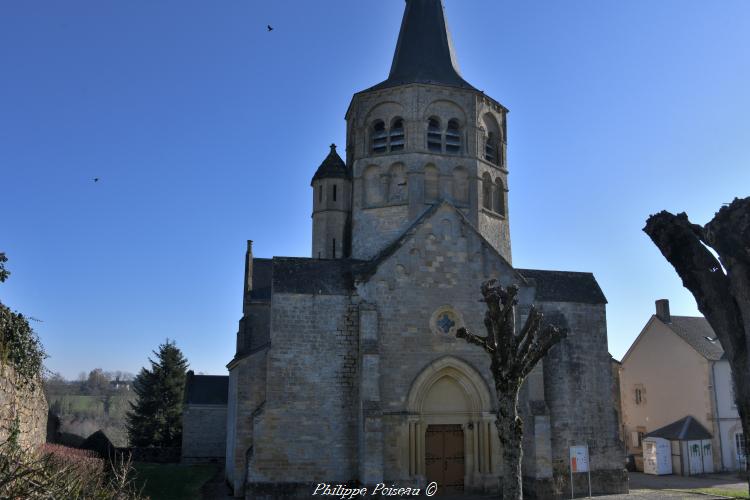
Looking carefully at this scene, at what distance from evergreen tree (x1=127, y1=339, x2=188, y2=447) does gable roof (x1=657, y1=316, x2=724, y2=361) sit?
87.8 feet

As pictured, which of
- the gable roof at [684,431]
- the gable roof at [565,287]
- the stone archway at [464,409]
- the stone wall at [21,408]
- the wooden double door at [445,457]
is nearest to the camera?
the stone wall at [21,408]

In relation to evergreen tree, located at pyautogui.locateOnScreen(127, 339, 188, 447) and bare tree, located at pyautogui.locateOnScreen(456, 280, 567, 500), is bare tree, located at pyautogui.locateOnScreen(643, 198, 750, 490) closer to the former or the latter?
bare tree, located at pyautogui.locateOnScreen(456, 280, 567, 500)

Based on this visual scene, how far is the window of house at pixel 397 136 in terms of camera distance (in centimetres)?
2406

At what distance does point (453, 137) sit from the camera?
79.8ft

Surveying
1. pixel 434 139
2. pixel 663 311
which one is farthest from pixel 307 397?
pixel 663 311

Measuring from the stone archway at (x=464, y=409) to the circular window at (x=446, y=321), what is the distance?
84cm

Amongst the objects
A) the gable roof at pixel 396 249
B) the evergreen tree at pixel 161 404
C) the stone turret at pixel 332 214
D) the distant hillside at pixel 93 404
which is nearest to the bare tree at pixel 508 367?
the gable roof at pixel 396 249

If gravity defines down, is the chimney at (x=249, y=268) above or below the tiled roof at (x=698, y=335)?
above

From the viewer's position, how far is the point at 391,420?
744 inches

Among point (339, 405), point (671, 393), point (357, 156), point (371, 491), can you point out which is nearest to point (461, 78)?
point (357, 156)

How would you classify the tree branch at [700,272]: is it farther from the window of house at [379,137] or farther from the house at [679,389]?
the house at [679,389]

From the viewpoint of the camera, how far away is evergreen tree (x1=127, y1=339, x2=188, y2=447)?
3641 cm

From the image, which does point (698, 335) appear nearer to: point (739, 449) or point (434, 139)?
point (739, 449)

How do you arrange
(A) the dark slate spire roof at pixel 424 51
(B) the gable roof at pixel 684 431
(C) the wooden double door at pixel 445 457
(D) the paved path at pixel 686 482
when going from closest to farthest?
1. (C) the wooden double door at pixel 445 457
2. (D) the paved path at pixel 686 482
3. (A) the dark slate spire roof at pixel 424 51
4. (B) the gable roof at pixel 684 431
